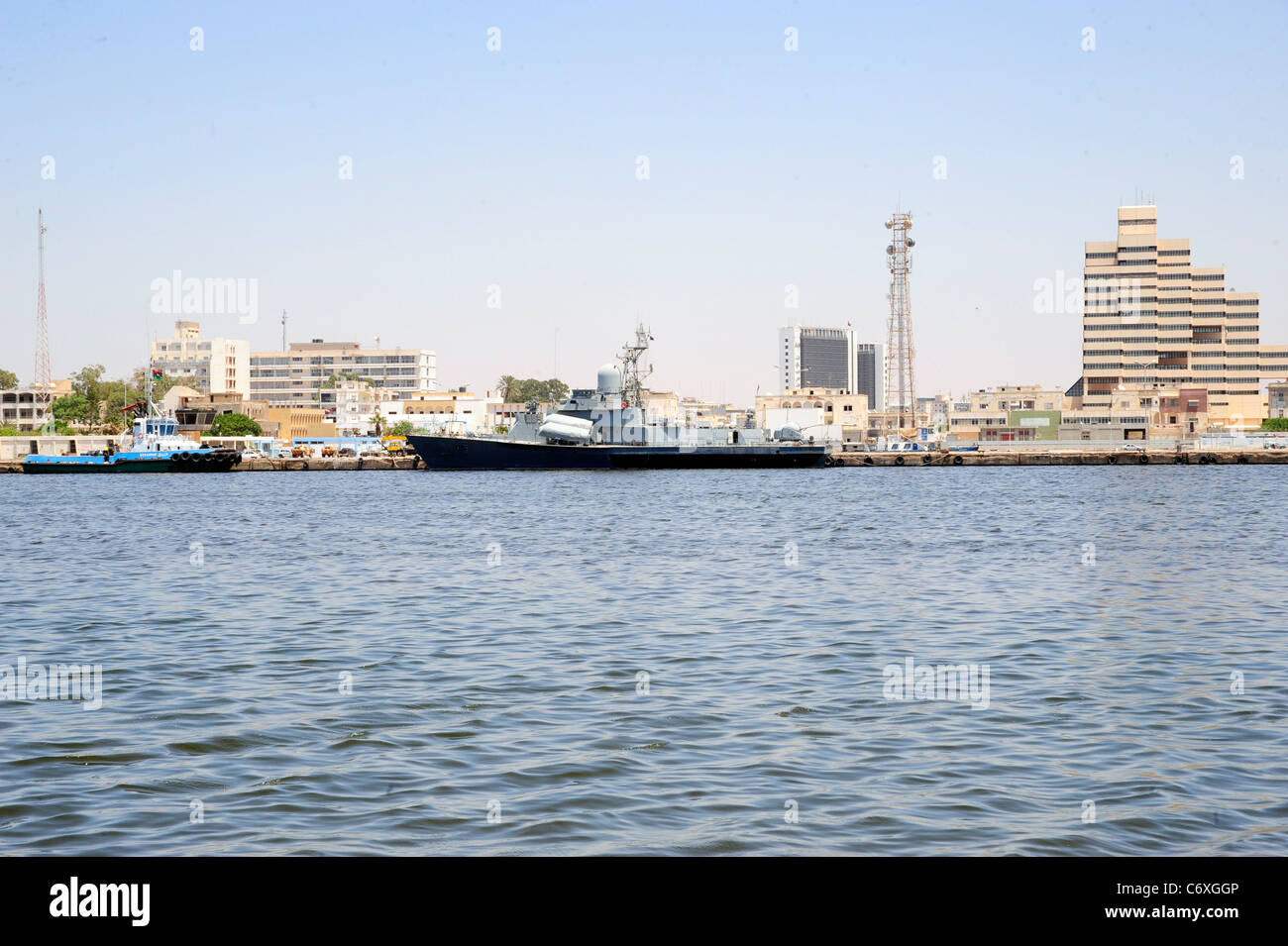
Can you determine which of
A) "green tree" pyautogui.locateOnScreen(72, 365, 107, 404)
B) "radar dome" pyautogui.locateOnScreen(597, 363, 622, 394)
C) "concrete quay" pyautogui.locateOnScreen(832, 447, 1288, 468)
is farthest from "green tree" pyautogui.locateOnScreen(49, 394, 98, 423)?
"concrete quay" pyautogui.locateOnScreen(832, 447, 1288, 468)

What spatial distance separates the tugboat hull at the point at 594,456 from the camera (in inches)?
4587

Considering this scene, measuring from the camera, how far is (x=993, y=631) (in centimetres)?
1919

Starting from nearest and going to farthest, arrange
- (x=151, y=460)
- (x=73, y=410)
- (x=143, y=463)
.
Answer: (x=151, y=460), (x=143, y=463), (x=73, y=410)

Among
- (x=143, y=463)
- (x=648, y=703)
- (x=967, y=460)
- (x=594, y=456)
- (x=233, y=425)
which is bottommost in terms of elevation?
(x=648, y=703)

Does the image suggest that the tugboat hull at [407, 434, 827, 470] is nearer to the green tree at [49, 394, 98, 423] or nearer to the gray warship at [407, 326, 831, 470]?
the gray warship at [407, 326, 831, 470]

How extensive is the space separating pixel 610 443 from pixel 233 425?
8210 centimetres

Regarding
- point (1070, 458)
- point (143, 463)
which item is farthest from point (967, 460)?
point (143, 463)

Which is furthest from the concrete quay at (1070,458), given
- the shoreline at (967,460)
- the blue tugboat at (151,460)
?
the blue tugboat at (151,460)

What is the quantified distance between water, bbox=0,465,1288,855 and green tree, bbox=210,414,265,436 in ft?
483

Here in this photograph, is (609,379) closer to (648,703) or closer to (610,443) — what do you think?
(610,443)

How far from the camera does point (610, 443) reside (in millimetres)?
118375

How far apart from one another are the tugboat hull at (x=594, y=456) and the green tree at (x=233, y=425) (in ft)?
199
